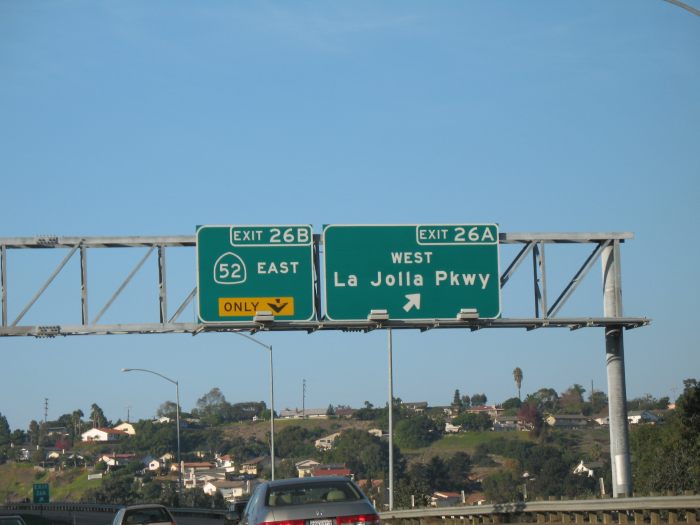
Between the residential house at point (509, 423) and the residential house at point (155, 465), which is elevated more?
the residential house at point (509, 423)

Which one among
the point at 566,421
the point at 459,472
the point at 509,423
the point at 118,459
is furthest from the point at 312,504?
the point at 509,423

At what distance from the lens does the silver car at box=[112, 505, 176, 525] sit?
2666 centimetres

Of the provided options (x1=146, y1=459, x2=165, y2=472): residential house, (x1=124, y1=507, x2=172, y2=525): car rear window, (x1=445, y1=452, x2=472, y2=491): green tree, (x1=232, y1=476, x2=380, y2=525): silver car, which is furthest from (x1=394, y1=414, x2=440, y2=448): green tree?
(x1=232, y1=476, x2=380, y2=525): silver car

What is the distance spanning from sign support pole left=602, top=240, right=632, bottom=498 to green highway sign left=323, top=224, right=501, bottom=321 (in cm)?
328

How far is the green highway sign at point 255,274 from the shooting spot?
29609 mm

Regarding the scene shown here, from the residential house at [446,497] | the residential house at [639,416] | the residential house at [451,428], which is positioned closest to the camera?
the residential house at [446,497]

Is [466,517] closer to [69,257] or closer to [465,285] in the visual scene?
[465,285]

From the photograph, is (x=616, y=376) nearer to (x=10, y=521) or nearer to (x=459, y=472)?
(x=10, y=521)

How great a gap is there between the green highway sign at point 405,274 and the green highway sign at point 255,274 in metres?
0.63

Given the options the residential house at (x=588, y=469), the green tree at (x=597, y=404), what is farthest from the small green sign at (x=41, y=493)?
the green tree at (x=597, y=404)

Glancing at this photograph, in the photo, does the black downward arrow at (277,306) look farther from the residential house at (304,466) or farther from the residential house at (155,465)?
the residential house at (155,465)

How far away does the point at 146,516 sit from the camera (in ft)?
88.3

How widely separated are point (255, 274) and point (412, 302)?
3.96 meters

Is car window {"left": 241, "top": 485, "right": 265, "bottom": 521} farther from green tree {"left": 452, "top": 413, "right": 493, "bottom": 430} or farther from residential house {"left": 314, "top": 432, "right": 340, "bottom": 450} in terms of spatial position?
green tree {"left": 452, "top": 413, "right": 493, "bottom": 430}
